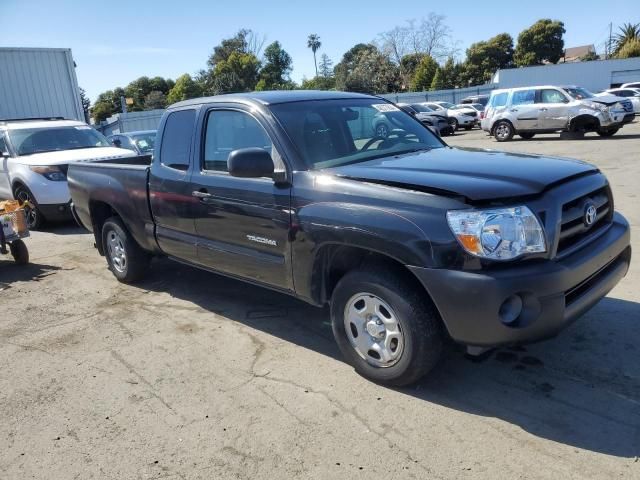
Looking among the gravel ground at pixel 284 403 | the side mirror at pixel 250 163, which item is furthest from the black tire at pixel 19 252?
the side mirror at pixel 250 163

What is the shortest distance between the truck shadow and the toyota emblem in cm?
94

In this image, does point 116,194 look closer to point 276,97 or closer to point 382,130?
point 276,97

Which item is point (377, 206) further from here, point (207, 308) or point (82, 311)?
point (82, 311)

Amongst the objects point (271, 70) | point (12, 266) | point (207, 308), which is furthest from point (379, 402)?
point (271, 70)

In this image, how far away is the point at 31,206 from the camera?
916cm

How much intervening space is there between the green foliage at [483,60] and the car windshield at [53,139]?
200ft

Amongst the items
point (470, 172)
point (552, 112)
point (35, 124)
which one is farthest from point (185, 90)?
point (470, 172)

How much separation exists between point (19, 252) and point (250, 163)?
4.92 m

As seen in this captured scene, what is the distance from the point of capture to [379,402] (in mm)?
3322

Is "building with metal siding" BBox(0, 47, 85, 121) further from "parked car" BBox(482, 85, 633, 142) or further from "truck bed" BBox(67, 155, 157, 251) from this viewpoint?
"parked car" BBox(482, 85, 633, 142)

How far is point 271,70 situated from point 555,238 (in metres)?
77.9

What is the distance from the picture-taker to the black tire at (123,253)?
18.8 ft

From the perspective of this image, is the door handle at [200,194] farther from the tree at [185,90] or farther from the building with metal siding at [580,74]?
the tree at [185,90]

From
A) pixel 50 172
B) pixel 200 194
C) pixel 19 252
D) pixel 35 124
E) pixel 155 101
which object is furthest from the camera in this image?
pixel 155 101
